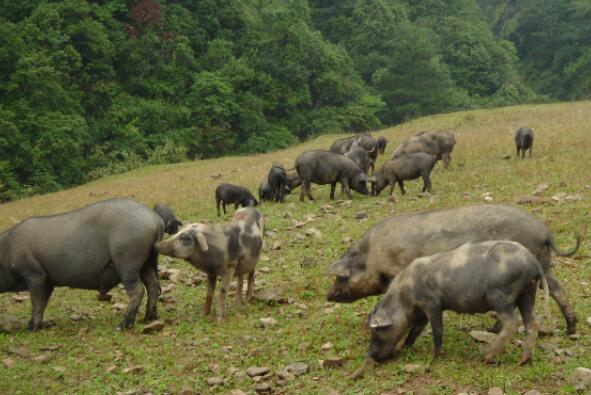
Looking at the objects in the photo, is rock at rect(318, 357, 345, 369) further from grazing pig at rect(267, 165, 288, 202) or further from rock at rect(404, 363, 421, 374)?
grazing pig at rect(267, 165, 288, 202)

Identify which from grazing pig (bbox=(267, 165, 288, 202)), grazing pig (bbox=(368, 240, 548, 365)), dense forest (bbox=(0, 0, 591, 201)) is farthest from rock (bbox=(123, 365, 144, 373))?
dense forest (bbox=(0, 0, 591, 201))

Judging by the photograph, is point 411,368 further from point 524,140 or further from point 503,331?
point 524,140

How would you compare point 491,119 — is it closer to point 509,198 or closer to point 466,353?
point 509,198

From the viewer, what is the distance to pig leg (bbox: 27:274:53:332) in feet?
30.0

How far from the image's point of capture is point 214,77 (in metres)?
51.4

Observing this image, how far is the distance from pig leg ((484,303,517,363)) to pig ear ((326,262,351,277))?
79.1 inches

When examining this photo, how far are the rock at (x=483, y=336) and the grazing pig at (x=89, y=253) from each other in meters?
4.21

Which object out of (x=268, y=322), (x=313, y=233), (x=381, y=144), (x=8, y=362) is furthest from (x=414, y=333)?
(x=381, y=144)

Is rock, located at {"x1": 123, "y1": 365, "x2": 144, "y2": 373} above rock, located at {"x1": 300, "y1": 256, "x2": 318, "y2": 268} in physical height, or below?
above

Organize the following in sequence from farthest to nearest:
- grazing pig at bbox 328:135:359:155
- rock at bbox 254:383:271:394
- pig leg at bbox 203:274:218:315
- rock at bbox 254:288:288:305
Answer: grazing pig at bbox 328:135:359:155, rock at bbox 254:288:288:305, pig leg at bbox 203:274:218:315, rock at bbox 254:383:271:394

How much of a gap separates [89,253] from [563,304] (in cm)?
586

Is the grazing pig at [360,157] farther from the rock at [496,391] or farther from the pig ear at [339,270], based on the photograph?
the rock at [496,391]

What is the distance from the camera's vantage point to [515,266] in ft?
20.3

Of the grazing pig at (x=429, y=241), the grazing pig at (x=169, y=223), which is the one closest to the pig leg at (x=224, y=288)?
the grazing pig at (x=429, y=241)
